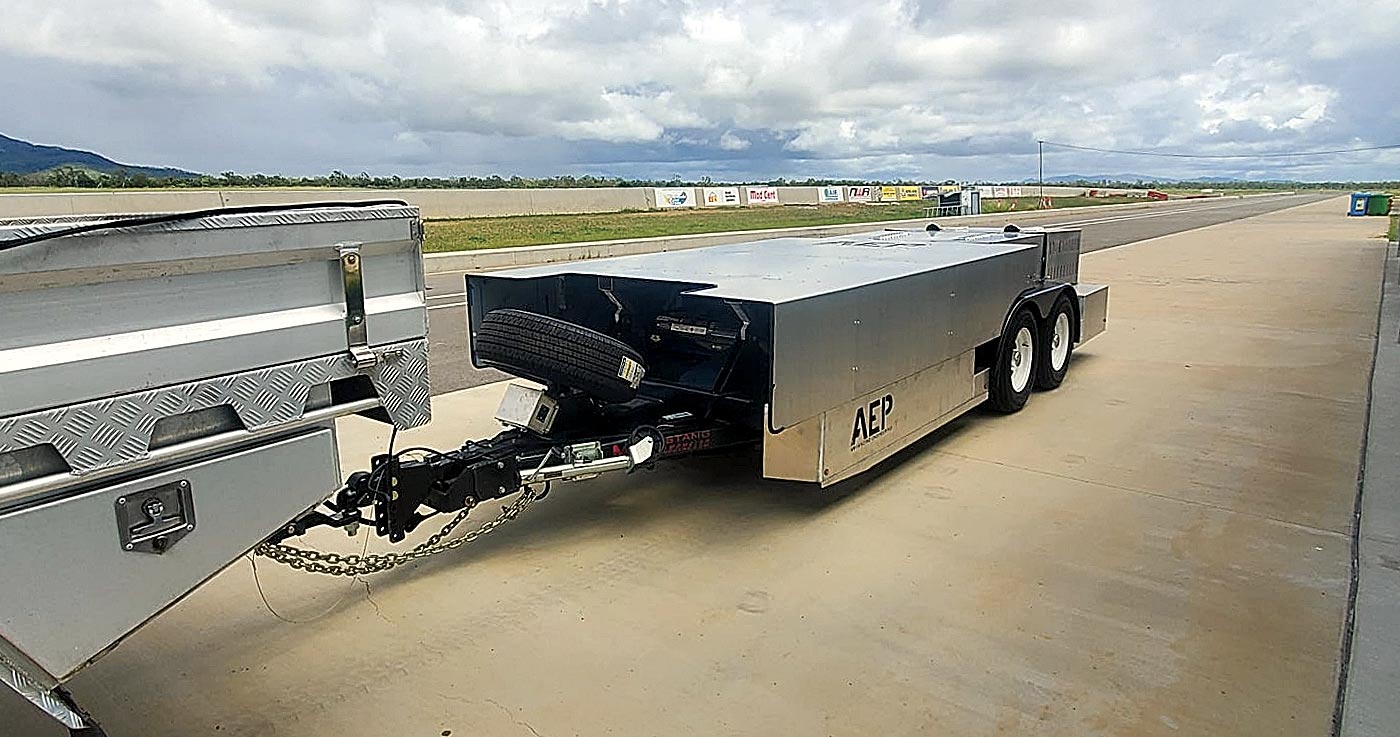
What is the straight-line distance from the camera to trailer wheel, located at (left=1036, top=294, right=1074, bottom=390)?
7.57 m

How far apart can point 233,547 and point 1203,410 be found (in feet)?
22.8

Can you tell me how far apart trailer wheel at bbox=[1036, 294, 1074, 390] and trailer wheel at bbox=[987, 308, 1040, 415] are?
203mm

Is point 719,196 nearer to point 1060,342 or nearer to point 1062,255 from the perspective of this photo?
point 1062,255

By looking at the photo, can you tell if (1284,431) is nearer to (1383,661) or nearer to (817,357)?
(1383,661)

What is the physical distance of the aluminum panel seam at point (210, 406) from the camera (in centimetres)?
209

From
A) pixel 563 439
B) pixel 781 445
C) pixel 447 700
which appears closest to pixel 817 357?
pixel 781 445

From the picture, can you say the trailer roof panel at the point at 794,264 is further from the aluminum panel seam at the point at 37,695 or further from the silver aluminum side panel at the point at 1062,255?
the aluminum panel seam at the point at 37,695

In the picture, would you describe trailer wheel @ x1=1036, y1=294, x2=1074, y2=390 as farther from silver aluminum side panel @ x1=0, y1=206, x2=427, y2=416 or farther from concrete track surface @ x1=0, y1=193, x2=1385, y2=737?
silver aluminum side panel @ x1=0, y1=206, x2=427, y2=416

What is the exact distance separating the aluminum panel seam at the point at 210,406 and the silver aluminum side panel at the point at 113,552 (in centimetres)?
10

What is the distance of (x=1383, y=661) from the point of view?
3447 millimetres

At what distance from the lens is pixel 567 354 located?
171 inches

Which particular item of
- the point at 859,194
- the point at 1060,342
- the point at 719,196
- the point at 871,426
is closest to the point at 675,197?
the point at 719,196

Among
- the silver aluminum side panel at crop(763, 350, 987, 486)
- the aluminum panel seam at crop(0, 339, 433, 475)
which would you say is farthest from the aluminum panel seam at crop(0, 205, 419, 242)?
the silver aluminum side panel at crop(763, 350, 987, 486)

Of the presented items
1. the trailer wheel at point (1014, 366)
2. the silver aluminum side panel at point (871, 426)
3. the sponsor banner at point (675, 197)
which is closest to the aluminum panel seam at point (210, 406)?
the silver aluminum side panel at point (871, 426)
